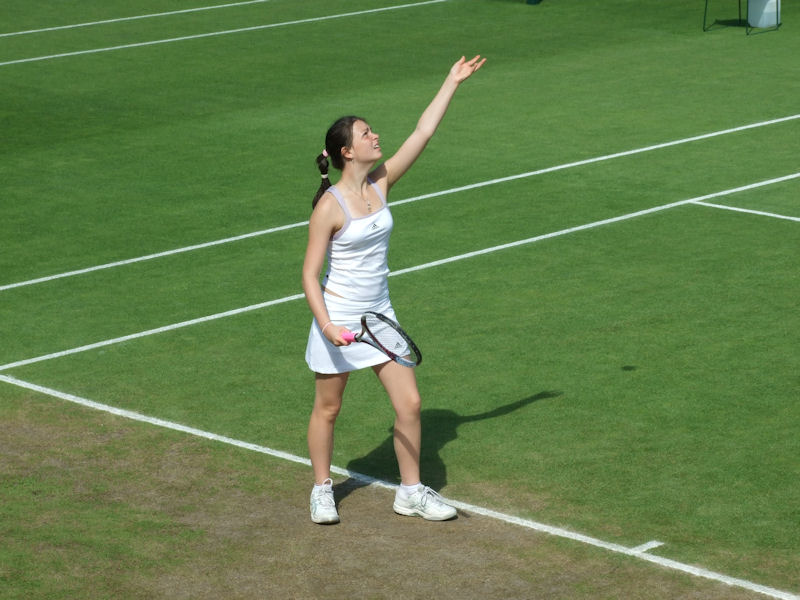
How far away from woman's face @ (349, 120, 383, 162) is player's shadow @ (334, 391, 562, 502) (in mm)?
2153

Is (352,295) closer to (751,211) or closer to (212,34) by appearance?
(751,211)

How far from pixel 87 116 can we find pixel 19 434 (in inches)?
517

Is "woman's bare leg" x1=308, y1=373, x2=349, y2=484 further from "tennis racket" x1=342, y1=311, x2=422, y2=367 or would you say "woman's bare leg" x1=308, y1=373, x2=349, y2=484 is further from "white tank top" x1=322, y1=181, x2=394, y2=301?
"white tank top" x1=322, y1=181, x2=394, y2=301

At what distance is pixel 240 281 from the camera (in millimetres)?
13938

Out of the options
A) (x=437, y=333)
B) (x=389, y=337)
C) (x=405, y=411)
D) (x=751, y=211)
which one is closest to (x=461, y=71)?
(x=389, y=337)

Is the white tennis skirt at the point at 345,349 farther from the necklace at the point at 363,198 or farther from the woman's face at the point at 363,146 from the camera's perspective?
the woman's face at the point at 363,146

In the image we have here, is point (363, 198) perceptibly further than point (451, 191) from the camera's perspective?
No

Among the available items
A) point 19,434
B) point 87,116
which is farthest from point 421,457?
point 87,116

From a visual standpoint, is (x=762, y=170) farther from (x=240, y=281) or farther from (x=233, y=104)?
(x=233, y=104)

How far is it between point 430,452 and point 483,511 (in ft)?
3.59

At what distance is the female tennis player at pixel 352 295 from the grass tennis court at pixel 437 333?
264 millimetres

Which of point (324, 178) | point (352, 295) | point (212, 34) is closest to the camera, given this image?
point (352, 295)

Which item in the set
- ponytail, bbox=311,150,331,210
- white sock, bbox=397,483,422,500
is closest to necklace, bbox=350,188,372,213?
ponytail, bbox=311,150,331,210

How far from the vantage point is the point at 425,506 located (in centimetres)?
848
